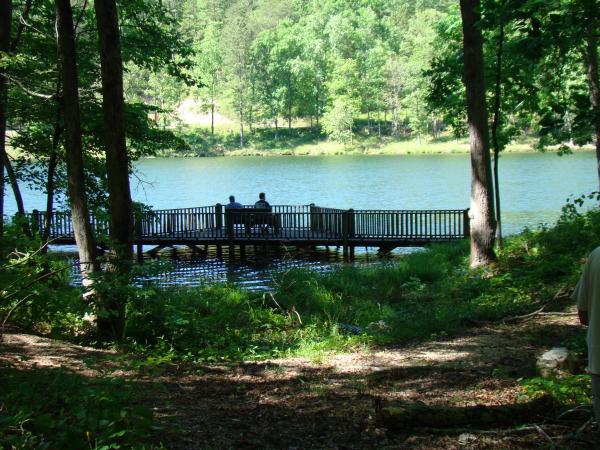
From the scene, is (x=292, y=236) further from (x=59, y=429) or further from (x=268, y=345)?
(x=59, y=429)

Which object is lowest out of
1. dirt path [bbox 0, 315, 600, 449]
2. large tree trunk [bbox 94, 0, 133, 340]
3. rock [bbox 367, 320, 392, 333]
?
rock [bbox 367, 320, 392, 333]

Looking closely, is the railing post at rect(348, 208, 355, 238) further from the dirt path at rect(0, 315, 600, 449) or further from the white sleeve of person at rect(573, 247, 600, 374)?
the white sleeve of person at rect(573, 247, 600, 374)

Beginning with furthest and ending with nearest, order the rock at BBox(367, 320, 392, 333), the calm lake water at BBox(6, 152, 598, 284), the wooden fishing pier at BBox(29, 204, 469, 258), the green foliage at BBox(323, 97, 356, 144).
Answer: the green foliage at BBox(323, 97, 356, 144) → the calm lake water at BBox(6, 152, 598, 284) → the wooden fishing pier at BBox(29, 204, 469, 258) → the rock at BBox(367, 320, 392, 333)

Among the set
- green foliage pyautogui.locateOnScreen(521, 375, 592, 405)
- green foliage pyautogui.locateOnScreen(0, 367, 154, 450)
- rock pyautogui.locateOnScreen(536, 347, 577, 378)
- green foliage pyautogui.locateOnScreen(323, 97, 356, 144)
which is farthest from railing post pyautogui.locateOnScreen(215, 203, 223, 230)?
green foliage pyautogui.locateOnScreen(323, 97, 356, 144)

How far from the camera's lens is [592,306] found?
4.14 metres

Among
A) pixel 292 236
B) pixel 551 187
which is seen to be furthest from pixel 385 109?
pixel 292 236

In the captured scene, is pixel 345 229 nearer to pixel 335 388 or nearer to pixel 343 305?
pixel 343 305

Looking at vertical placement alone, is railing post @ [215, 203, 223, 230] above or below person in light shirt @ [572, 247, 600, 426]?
below

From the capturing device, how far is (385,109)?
9112 centimetres

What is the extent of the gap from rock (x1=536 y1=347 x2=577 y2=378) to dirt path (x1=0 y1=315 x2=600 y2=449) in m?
0.27

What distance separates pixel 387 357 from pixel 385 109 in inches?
3384

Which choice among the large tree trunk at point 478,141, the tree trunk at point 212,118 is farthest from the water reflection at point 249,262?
the tree trunk at point 212,118

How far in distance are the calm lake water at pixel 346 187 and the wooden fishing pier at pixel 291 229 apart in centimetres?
67

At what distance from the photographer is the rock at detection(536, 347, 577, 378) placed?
19.6 ft
